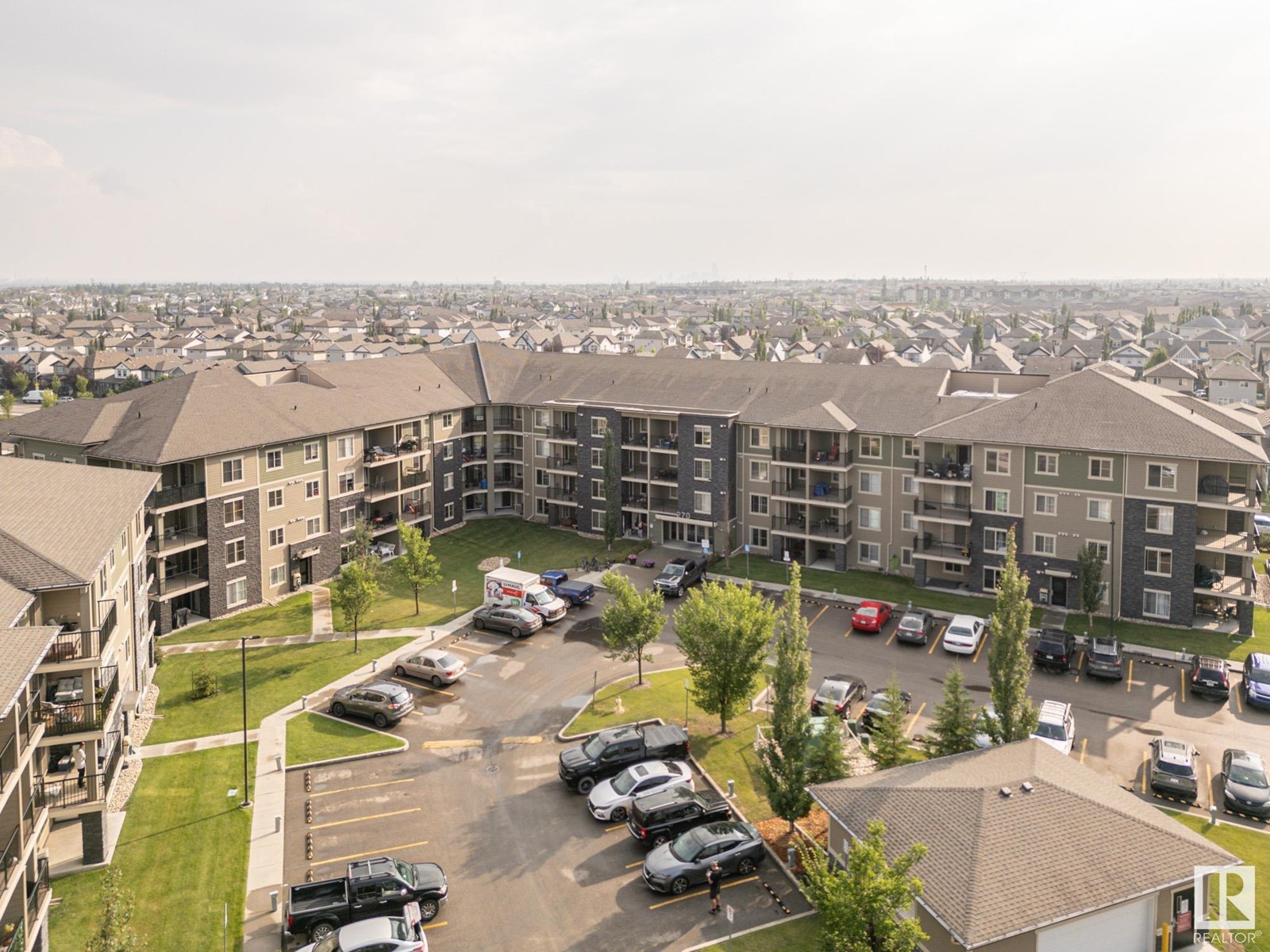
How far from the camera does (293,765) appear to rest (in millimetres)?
34938

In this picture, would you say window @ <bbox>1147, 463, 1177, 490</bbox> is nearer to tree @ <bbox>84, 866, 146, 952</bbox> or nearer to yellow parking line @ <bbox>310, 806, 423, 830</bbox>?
yellow parking line @ <bbox>310, 806, 423, 830</bbox>

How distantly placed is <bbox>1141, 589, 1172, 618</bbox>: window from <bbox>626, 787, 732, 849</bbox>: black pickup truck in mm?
31068

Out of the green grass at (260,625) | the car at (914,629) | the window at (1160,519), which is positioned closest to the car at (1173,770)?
the car at (914,629)

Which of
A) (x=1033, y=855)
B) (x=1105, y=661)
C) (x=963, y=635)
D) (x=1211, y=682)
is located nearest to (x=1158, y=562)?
(x=1105, y=661)

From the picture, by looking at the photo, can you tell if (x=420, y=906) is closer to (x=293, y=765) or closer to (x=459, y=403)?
(x=293, y=765)

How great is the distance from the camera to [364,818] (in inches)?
1243

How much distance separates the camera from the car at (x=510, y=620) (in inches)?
1912

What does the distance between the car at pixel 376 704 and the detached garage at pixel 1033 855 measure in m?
19.2

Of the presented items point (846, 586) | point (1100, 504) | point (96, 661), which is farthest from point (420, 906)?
point (1100, 504)

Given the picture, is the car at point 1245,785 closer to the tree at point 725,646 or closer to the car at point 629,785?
the tree at point 725,646

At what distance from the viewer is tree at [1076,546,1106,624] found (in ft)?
158

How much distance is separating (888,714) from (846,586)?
2475 cm

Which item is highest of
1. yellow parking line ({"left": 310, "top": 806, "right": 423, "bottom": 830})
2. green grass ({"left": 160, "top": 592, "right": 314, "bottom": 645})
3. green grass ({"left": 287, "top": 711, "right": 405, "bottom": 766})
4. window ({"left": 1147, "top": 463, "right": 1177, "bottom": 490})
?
window ({"left": 1147, "top": 463, "right": 1177, "bottom": 490})

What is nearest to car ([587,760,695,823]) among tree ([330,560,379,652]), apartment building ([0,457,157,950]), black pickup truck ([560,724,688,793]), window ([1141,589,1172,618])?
black pickup truck ([560,724,688,793])
